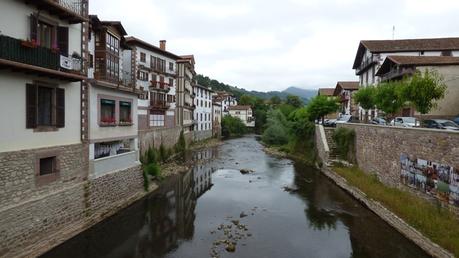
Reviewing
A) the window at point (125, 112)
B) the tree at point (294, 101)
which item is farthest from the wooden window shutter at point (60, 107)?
the tree at point (294, 101)

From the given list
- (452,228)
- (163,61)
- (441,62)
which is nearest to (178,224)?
(452,228)

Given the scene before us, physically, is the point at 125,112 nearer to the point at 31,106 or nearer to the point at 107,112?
the point at 107,112

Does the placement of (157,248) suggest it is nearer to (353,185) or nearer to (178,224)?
(178,224)

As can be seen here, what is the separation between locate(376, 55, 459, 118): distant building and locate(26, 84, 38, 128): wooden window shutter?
1312 inches

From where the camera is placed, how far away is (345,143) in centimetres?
3406

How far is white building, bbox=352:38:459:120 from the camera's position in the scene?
139ft

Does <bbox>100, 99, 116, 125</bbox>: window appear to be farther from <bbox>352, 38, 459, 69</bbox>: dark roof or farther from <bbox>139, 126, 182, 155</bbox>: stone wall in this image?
<bbox>352, 38, 459, 69</bbox>: dark roof

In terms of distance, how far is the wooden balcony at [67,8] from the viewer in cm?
1344

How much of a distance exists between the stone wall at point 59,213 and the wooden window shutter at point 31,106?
317 centimetres

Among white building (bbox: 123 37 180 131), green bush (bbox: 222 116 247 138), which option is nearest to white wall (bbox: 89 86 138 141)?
white building (bbox: 123 37 180 131)

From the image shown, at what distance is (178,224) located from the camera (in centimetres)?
1842

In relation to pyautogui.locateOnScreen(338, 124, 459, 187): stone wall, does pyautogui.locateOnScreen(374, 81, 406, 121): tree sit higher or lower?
higher

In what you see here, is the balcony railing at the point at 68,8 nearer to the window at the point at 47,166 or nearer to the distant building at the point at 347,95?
the window at the point at 47,166

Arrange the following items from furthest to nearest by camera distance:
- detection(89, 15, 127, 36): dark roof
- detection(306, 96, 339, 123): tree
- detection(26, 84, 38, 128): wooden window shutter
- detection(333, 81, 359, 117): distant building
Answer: detection(333, 81, 359, 117): distant building, detection(306, 96, 339, 123): tree, detection(89, 15, 127, 36): dark roof, detection(26, 84, 38, 128): wooden window shutter
